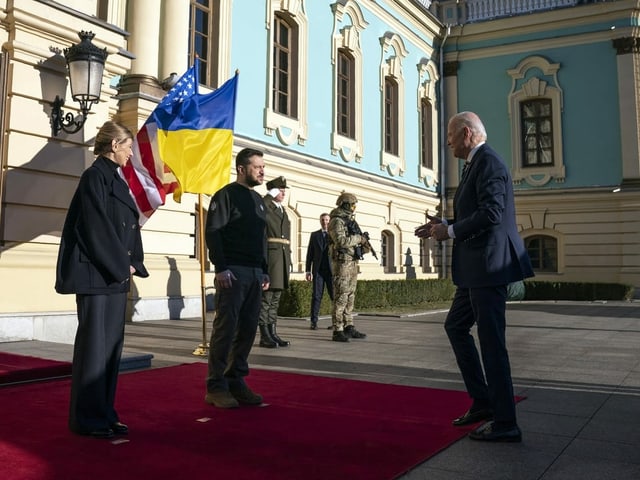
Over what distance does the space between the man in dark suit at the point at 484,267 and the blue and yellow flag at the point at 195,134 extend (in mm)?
4623

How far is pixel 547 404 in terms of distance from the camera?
4621mm

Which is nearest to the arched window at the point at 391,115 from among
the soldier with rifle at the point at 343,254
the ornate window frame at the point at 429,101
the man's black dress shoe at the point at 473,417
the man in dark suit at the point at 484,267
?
the ornate window frame at the point at 429,101

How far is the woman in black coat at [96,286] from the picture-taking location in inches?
143

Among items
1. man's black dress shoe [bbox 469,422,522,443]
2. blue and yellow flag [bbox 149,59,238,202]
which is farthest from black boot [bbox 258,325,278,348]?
man's black dress shoe [bbox 469,422,522,443]

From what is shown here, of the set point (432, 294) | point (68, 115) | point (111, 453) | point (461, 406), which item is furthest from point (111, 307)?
point (432, 294)

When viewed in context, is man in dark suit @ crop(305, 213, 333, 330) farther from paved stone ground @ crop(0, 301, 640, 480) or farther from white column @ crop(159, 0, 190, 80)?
white column @ crop(159, 0, 190, 80)

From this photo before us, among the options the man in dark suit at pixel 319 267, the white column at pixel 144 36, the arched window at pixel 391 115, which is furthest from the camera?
the arched window at pixel 391 115

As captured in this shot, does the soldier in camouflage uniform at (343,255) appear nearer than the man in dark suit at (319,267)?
Yes

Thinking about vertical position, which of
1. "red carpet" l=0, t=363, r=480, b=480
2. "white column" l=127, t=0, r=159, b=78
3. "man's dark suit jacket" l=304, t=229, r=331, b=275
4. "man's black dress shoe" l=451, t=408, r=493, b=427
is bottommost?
"red carpet" l=0, t=363, r=480, b=480

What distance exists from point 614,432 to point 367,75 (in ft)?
55.6

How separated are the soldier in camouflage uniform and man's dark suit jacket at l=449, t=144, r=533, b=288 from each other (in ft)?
14.7

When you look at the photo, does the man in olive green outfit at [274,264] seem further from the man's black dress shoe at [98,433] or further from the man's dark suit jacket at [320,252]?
the man's black dress shoe at [98,433]

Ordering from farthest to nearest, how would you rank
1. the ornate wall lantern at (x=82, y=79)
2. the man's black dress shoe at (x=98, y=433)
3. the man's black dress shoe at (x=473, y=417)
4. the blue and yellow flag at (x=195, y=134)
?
1. the blue and yellow flag at (x=195, y=134)
2. the ornate wall lantern at (x=82, y=79)
3. the man's black dress shoe at (x=473, y=417)
4. the man's black dress shoe at (x=98, y=433)

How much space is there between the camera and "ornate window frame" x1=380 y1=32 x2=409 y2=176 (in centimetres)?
2034
